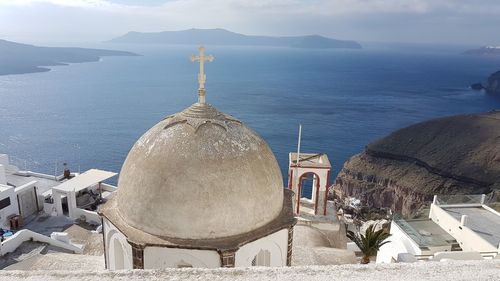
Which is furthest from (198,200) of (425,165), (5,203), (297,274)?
(425,165)

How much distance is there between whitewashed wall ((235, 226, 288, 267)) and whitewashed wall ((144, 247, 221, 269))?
636mm

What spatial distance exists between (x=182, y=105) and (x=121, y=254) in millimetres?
95087

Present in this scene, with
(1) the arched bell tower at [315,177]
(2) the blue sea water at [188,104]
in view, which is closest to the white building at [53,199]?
(1) the arched bell tower at [315,177]

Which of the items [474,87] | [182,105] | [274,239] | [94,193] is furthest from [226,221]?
[474,87]

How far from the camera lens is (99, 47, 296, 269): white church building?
9258 mm

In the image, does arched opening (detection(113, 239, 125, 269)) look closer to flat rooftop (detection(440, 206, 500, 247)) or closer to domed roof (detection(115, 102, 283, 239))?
domed roof (detection(115, 102, 283, 239))

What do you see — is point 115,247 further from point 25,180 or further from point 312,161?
point 25,180

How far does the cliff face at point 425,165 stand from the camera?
2435 inches

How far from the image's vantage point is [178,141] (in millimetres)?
9898

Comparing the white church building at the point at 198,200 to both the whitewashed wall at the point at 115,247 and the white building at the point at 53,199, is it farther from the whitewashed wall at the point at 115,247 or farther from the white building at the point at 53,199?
Result: the white building at the point at 53,199

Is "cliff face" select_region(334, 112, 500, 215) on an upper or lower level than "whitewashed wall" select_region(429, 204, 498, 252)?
lower

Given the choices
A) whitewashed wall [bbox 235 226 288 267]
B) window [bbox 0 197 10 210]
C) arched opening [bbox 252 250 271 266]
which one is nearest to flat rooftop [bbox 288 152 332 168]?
whitewashed wall [bbox 235 226 288 267]

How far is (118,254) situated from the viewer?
10.9 metres

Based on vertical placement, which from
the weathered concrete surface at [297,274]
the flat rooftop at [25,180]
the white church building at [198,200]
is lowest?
the flat rooftop at [25,180]
